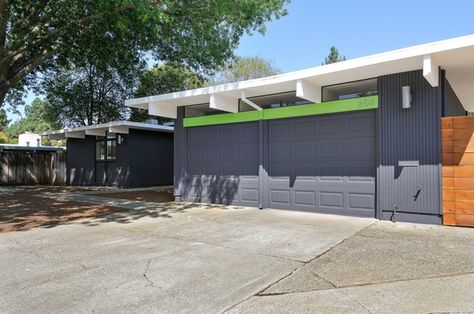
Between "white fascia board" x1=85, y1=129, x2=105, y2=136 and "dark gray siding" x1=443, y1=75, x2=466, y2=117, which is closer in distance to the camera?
"dark gray siding" x1=443, y1=75, x2=466, y2=117

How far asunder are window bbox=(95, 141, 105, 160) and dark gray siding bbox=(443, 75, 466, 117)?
1491cm

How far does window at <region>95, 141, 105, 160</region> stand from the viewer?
17.3 m

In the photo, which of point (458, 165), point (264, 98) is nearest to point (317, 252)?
point (458, 165)

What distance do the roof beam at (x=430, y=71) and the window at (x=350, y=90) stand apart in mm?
1246

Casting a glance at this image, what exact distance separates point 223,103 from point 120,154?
8618 millimetres

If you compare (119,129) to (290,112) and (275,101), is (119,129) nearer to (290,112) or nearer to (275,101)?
(275,101)

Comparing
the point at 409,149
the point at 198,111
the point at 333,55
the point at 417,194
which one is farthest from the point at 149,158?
the point at 333,55

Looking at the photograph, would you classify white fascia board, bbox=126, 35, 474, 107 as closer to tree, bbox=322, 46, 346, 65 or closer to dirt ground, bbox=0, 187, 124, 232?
dirt ground, bbox=0, 187, 124, 232

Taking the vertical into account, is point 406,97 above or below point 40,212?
above

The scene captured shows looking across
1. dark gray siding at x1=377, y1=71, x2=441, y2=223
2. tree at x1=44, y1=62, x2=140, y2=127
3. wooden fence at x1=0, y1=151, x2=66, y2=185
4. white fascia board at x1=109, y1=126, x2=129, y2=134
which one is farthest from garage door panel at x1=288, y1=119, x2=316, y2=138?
wooden fence at x1=0, y1=151, x2=66, y2=185

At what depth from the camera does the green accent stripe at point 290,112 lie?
7.41 metres

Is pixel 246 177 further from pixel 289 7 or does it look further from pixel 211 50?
pixel 289 7

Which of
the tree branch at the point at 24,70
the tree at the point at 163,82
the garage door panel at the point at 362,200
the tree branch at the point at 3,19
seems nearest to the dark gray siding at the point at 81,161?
the tree at the point at 163,82

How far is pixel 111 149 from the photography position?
55.5ft
